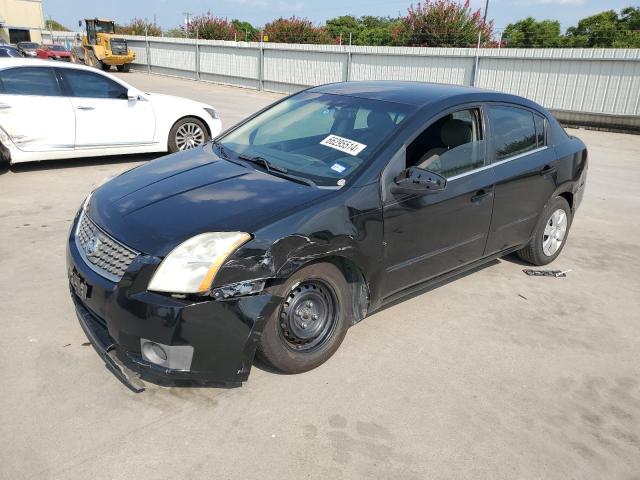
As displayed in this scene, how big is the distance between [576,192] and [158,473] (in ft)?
14.5

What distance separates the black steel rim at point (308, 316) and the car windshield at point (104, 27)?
3447 cm

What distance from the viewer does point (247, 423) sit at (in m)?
2.77

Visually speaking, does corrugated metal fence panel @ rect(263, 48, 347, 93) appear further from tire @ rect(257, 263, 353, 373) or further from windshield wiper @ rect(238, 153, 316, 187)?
tire @ rect(257, 263, 353, 373)

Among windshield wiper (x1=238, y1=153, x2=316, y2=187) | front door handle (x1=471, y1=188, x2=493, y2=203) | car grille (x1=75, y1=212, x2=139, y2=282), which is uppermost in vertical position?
windshield wiper (x1=238, y1=153, x2=316, y2=187)

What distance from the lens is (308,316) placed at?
3.10m

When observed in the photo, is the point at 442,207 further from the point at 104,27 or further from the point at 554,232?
the point at 104,27

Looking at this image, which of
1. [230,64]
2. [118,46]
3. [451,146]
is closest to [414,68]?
[230,64]

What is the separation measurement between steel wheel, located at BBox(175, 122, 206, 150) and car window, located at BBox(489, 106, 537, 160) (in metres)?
5.44

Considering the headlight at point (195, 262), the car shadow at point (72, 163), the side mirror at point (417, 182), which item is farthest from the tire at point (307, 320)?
the car shadow at point (72, 163)

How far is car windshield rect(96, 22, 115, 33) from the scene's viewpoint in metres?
32.3

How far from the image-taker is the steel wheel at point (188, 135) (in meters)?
8.52

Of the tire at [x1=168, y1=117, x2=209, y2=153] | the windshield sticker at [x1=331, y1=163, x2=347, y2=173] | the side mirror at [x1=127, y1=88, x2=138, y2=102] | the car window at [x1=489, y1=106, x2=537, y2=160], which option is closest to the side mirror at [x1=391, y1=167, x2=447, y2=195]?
the windshield sticker at [x1=331, y1=163, x2=347, y2=173]

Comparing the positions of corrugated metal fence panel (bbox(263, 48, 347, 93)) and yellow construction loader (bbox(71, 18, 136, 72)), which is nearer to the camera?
corrugated metal fence panel (bbox(263, 48, 347, 93))

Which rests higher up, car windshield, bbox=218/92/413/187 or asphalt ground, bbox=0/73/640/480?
car windshield, bbox=218/92/413/187
